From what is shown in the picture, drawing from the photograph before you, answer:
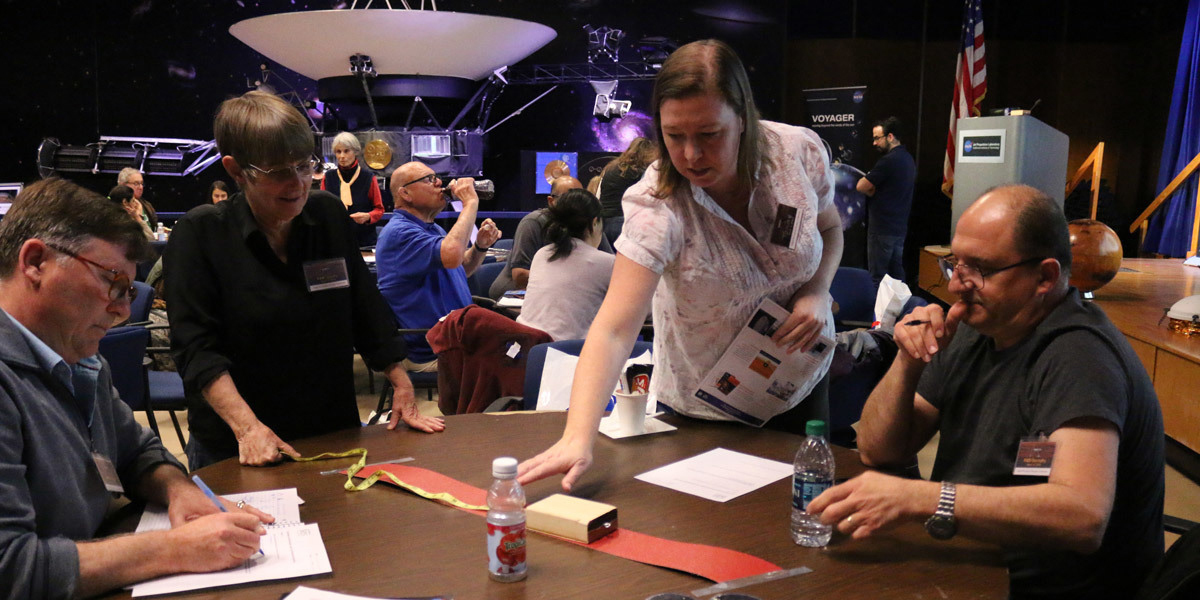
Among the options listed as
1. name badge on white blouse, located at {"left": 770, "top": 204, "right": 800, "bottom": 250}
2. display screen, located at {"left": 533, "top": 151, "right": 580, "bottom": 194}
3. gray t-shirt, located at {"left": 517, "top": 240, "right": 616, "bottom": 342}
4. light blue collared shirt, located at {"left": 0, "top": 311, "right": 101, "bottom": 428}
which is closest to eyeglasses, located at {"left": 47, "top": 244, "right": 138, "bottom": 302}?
light blue collared shirt, located at {"left": 0, "top": 311, "right": 101, "bottom": 428}

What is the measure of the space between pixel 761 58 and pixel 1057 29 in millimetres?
3446

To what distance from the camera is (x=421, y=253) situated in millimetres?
4207

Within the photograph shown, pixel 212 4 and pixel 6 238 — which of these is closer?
pixel 6 238

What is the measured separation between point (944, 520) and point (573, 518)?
59 centimetres

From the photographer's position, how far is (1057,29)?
10.2 m

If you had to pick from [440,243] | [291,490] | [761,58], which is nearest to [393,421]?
[291,490]

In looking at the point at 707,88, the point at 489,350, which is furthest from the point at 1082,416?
the point at 489,350

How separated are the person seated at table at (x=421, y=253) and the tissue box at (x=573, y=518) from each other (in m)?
2.69

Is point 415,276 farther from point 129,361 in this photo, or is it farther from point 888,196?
point 888,196

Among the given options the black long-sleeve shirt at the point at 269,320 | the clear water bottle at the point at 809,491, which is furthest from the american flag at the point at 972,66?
the clear water bottle at the point at 809,491

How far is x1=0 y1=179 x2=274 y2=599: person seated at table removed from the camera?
1189mm

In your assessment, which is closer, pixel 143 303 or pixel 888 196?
pixel 143 303

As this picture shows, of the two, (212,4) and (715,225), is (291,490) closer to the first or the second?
(715,225)

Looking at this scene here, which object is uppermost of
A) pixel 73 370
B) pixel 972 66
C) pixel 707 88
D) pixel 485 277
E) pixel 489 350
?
pixel 972 66
